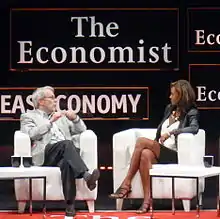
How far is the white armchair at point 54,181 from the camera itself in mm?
7285

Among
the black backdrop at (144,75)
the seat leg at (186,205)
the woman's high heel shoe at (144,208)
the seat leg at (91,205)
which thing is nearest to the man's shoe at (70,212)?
the seat leg at (91,205)

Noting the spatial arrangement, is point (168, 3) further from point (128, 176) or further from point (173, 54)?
point (128, 176)

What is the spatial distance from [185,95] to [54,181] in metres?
1.60

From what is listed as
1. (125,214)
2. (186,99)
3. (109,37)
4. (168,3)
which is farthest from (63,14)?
(125,214)

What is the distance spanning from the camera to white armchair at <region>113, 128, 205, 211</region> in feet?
24.1

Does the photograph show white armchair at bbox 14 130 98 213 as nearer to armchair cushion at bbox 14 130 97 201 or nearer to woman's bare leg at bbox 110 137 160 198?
armchair cushion at bbox 14 130 97 201

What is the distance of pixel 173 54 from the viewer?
27.8ft

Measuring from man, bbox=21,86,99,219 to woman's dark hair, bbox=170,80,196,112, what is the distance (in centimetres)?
103

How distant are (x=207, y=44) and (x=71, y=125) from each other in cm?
186

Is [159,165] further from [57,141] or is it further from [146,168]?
[57,141]

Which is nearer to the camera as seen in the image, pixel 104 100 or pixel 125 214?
pixel 125 214

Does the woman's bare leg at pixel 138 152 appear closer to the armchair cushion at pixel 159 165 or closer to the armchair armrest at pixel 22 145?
the armchair cushion at pixel 159 165

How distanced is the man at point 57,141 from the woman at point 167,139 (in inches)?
19.2

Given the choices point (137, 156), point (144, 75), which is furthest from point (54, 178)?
point (144, 75)
